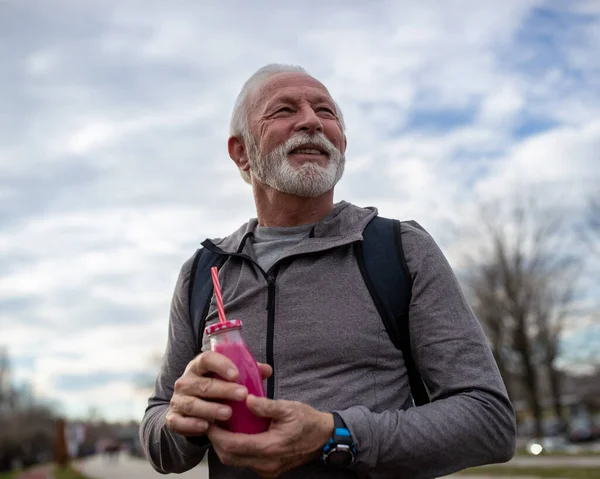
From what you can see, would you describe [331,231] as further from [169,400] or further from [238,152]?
[169,400]

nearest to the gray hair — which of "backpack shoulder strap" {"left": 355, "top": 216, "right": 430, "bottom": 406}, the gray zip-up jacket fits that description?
the gray zip-up jacket

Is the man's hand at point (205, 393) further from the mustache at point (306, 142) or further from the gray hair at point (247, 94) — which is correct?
the gray hair at point (247, 94)

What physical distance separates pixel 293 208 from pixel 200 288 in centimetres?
44

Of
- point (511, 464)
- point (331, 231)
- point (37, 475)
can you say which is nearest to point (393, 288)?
point (331, 231)

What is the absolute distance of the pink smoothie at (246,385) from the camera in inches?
66.5

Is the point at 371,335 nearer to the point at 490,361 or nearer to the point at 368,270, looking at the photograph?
the point at 368,270

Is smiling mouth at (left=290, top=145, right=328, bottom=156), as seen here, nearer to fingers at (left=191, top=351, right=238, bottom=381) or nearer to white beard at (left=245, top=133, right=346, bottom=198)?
white beard at (left=245, top=133, right=346, bottom=198)

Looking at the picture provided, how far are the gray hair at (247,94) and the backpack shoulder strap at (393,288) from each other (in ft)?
2.39

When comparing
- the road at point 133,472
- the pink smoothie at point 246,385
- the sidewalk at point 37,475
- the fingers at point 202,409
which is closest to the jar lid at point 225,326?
the pink smoothie at point 246,385

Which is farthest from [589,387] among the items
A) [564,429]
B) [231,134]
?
[231,134]

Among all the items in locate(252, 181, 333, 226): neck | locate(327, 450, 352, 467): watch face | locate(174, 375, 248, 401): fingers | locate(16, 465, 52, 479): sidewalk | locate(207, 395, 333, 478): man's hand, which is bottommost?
locate(16, 465, 52, 479): sidewalk

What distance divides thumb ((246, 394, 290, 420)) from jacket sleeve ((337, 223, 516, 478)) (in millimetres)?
241

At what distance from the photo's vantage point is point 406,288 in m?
2.10

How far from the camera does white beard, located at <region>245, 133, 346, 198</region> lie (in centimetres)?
240
